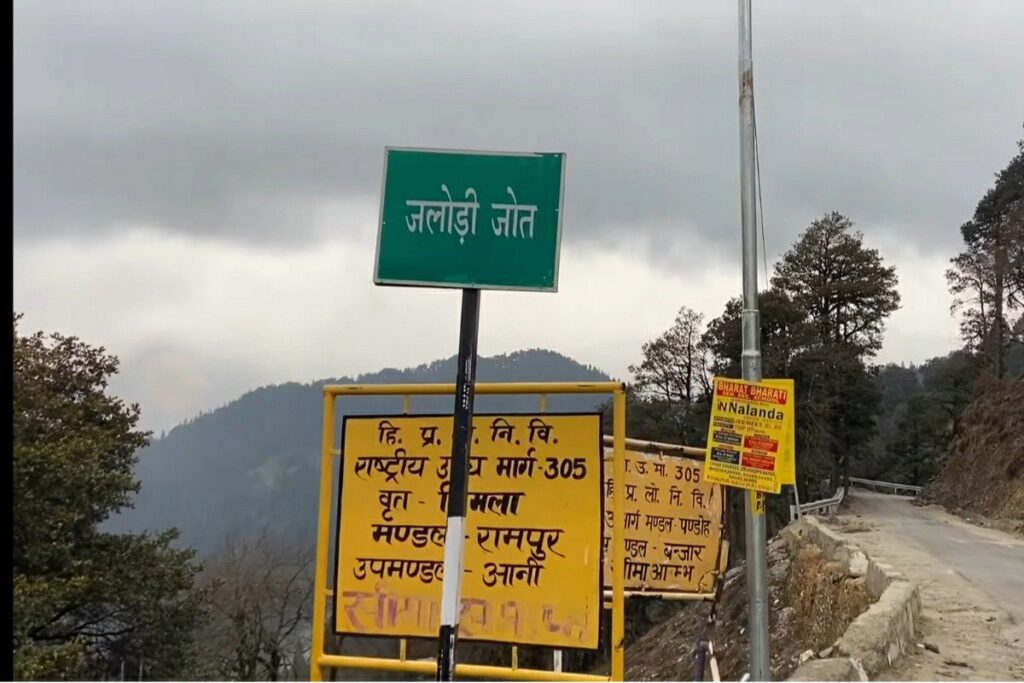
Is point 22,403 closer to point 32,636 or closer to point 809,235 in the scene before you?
point 32,636

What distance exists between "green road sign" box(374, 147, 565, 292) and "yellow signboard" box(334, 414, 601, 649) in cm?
92

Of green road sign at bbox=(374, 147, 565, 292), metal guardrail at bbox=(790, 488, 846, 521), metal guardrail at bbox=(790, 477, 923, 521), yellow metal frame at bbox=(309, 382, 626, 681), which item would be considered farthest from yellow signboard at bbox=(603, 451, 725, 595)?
metal guardrail at bbox=(790, 488, 846, 521)

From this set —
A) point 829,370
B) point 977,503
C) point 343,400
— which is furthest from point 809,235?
point 343,400

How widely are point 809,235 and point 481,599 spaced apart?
114ft

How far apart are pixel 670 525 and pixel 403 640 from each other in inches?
115

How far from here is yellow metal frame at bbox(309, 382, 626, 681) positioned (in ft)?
11.4

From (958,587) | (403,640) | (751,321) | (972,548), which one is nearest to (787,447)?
(751,321)

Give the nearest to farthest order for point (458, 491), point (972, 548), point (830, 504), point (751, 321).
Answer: point (458, 491)
point (751, 321)
point (972, 548)
point (830, 504)

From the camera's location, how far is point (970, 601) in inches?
426

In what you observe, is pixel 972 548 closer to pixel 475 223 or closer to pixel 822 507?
pixel 822 507

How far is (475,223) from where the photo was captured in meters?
2.98

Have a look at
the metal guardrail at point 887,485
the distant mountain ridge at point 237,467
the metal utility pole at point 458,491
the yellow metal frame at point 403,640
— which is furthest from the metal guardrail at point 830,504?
the metal utility pole at point 458,491

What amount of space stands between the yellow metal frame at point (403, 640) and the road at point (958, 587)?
471cm

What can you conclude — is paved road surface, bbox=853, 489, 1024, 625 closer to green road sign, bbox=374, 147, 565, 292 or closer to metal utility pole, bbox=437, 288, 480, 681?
metal utility pole, bbox=437, 288, 480, 681
